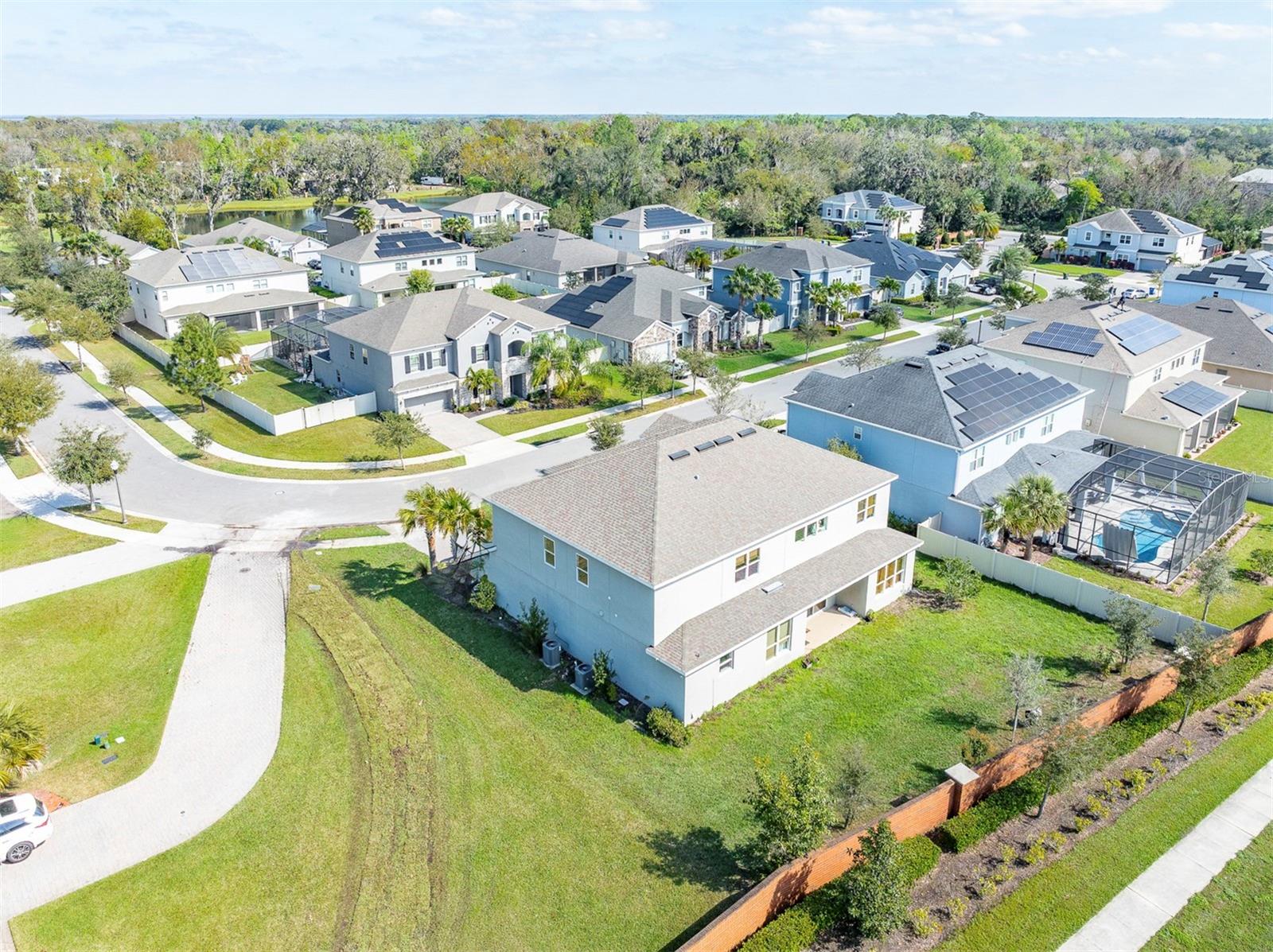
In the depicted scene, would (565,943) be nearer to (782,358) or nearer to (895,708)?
(895,708)

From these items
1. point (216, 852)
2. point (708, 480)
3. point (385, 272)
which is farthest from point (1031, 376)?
point (385, 272)

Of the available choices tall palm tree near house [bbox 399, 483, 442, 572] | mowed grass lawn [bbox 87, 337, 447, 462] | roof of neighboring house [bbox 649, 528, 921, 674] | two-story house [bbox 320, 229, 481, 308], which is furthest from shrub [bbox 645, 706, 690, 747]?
two-story house [bbox 320, 229, 481, 308]

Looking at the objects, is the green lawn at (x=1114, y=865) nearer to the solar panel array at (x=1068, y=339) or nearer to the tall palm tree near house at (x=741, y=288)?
the solar panel array at (x=1068, y=339)

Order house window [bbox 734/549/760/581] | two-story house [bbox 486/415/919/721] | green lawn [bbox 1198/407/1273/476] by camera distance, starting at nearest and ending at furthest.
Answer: two-story house [bbox 486/415/919/721]
house window [bbox 734/549/760/581]
green lawn [bbox 1198/407/1273/476]

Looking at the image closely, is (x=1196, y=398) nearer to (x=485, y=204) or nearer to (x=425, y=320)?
(x=425, y=320)

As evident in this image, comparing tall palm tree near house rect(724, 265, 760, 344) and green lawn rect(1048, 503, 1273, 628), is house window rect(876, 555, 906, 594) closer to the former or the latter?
green lawn rect(1048, 503, 1273, 628)

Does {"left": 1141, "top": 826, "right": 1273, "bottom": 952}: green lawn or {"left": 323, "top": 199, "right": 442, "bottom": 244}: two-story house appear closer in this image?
{"left": 1141, "top": 826, "right": 1273, "bottom": 952}: green lawn

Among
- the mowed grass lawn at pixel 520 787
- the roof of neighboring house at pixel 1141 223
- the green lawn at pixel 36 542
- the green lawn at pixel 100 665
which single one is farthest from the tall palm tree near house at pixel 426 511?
the roof of neighboring house at pixel 1141 223

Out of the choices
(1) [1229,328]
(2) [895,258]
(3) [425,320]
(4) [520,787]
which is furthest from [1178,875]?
(2) [895,258]
